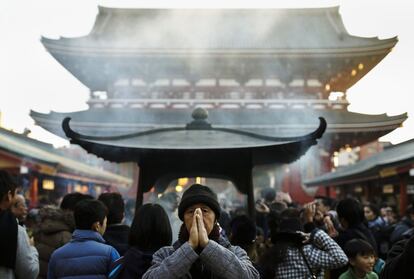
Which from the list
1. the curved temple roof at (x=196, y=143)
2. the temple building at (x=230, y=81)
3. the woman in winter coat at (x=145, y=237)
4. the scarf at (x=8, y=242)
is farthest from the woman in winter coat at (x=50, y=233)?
the temple building at (x=230, y=81)

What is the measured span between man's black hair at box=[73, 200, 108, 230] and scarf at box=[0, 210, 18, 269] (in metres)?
0.35

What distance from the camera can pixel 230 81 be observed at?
16.3 metres

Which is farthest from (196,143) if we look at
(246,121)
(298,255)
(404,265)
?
(246,121)

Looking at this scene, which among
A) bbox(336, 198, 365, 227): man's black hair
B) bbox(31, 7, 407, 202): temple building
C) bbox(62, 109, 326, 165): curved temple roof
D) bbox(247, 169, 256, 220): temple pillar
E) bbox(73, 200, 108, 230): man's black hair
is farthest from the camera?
bbox(31, 7, 407, 202): temple building

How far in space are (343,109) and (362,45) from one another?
216cm

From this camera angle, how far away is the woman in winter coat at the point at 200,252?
1.85m

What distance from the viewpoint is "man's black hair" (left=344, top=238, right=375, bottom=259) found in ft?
11.2

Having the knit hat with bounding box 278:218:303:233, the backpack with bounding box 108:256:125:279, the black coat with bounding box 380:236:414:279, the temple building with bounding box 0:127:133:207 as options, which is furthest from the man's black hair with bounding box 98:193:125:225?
the temple building with bounding box 0:127:133:207

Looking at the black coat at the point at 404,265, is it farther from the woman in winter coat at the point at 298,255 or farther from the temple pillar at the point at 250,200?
the temple pillar at the point at 250,200

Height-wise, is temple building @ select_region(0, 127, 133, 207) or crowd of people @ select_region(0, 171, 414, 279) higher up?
temple building @ select_region(0, 127, 133, 207)

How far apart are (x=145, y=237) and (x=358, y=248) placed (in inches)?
68.3

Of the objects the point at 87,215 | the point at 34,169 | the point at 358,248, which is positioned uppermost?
the point at 34,169

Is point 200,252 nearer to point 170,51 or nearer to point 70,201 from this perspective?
point 70,201

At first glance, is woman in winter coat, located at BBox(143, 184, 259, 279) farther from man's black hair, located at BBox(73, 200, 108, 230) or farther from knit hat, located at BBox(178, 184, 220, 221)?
man's black hair, located at BBox(73, 200, 108, 230)
